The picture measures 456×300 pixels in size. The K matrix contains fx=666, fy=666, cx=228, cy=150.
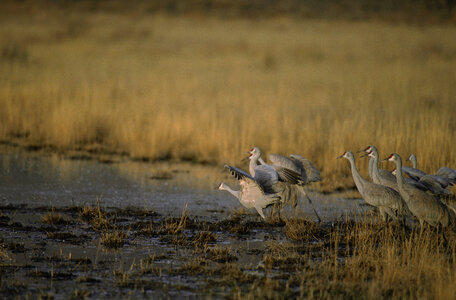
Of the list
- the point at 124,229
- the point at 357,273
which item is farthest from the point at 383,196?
the point at 124,229

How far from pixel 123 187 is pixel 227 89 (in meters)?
10.0

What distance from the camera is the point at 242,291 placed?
6.35m

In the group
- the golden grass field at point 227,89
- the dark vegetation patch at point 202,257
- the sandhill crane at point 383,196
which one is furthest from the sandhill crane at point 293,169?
the golden grass field at point 227,89

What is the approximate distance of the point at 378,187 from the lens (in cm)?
854

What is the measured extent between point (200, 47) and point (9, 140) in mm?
15610

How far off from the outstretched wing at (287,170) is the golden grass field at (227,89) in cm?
224

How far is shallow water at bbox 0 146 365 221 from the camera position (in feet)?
33.3

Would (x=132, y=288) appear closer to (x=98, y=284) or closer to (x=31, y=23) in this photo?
(x=98, y=284)

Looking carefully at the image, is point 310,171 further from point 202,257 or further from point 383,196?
point 202,257

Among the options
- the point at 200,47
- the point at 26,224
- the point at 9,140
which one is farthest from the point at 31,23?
the point at 26,224

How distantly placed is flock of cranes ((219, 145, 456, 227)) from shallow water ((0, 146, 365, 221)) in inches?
26.2

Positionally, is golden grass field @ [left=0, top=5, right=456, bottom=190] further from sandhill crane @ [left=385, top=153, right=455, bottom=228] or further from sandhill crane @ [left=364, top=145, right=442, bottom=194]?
sandhill crane @ [left=385, top=153, right=455, bottom=228]

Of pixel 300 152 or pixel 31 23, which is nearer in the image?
pixel 300 152

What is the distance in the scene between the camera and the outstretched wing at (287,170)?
366 inches
